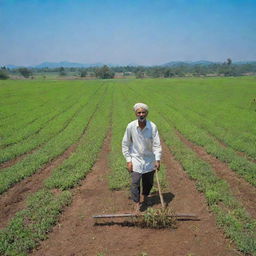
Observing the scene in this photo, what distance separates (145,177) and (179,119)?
12.5m

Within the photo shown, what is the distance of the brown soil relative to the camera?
21.3 ft

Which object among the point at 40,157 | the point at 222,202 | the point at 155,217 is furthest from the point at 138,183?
the point at 40,157

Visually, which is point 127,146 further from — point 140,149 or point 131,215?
point 131,215

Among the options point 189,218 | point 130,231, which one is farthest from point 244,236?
point 130,231

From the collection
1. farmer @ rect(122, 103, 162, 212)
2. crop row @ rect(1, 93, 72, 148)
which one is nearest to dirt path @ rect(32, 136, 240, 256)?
farmer @ rect(122, 103, 162, 212)

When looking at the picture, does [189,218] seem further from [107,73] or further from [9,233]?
[107,73]

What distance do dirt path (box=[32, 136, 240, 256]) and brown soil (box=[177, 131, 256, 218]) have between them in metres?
1.07

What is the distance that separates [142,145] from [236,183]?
3.78m

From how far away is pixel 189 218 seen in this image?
5781 millimetres

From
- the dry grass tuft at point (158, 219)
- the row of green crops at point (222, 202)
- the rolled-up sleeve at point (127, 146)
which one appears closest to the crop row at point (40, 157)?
the rolled-up sleeve at point (127, 146)

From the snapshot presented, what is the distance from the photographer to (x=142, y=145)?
18.7ft

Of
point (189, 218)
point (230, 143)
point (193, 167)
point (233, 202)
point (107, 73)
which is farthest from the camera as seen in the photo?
point (107, 73)

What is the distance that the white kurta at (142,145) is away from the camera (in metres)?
5.65

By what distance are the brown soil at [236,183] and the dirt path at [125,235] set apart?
107 centimetres
